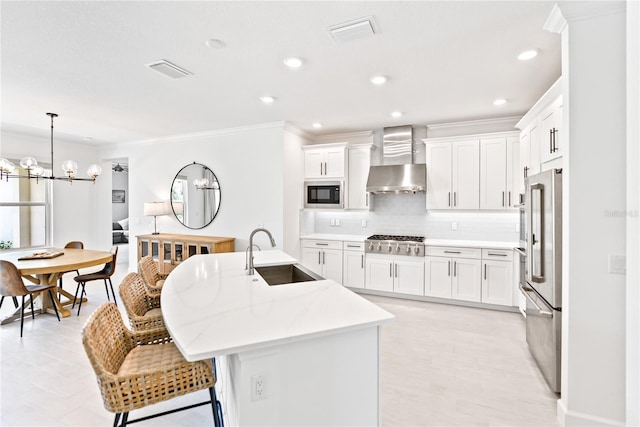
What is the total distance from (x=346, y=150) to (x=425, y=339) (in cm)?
311

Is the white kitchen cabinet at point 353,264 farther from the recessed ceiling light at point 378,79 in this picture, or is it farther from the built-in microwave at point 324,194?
the recessed ceiling light at point 378,79

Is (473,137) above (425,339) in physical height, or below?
above

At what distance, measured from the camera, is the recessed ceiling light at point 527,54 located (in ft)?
8.57

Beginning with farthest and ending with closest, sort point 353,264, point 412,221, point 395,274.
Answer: point 412,221
point 353,264
point 395,274

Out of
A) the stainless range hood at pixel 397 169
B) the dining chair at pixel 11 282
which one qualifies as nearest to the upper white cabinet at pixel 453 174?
the stainless range hood at pixel 397 169

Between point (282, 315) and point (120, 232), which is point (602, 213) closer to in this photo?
point (282, 315)

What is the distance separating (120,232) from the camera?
8.91 meters

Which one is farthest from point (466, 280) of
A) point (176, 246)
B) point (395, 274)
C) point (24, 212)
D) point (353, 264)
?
point (24, 212)

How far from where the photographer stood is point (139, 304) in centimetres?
233

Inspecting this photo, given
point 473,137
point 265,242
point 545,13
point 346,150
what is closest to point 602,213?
point 545,13

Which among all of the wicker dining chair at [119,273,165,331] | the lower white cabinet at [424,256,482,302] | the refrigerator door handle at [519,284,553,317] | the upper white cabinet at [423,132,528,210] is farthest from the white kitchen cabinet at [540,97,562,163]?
the wicker dining chair at [119,273,165,331]

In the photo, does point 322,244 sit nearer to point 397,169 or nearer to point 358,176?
point 358,176

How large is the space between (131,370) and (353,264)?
3.79 meters

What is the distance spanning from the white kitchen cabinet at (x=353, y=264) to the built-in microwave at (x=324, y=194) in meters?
0.69
